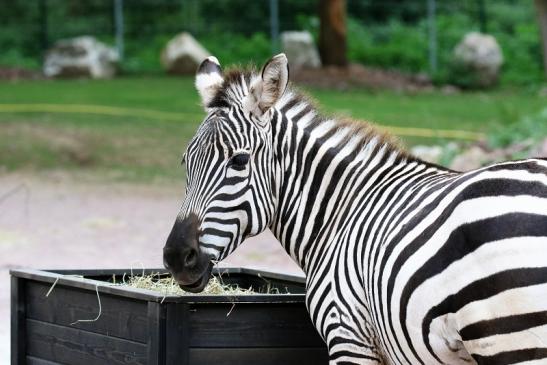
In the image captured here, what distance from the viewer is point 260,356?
4.45 meters

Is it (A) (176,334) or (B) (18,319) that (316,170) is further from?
(B) (18,319)

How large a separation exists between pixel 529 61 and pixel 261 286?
20897mm

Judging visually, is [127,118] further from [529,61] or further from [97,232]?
[529,61]

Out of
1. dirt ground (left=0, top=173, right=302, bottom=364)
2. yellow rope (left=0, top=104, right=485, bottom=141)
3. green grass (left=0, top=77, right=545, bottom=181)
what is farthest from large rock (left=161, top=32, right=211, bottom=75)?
dirt ground (left=0, top=173, right=302, bottom=364)

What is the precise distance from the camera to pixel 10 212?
12219 millimetres

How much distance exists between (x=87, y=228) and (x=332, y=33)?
13.3 m

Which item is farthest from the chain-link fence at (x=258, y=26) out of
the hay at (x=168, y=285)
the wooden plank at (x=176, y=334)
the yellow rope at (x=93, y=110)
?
the wooden plank at (x=176, y=334)

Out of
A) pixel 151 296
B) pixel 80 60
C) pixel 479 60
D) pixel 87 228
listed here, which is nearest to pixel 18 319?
pixel 151 296

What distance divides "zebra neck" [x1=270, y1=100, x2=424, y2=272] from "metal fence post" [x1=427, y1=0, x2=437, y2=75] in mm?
20736

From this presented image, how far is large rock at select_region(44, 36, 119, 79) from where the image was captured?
77.6ft

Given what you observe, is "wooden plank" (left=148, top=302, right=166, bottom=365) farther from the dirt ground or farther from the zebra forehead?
the dirt ground

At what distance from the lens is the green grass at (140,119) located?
15.4 meters

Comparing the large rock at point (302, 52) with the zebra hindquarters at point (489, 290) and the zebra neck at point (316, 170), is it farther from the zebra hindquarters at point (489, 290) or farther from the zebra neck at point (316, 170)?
the zebra hindquarters at point (489, 290)

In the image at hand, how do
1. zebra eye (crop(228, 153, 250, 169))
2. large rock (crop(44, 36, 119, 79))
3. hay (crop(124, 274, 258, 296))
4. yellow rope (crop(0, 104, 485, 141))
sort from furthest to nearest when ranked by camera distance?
large rock (crop(44, 36, 119, 79))
yellow rope (crop(0, 104, 485, 141))
hay (crop(124, 274, 258, 296))
zebra eye (crop(228, 153, 250, 169))
